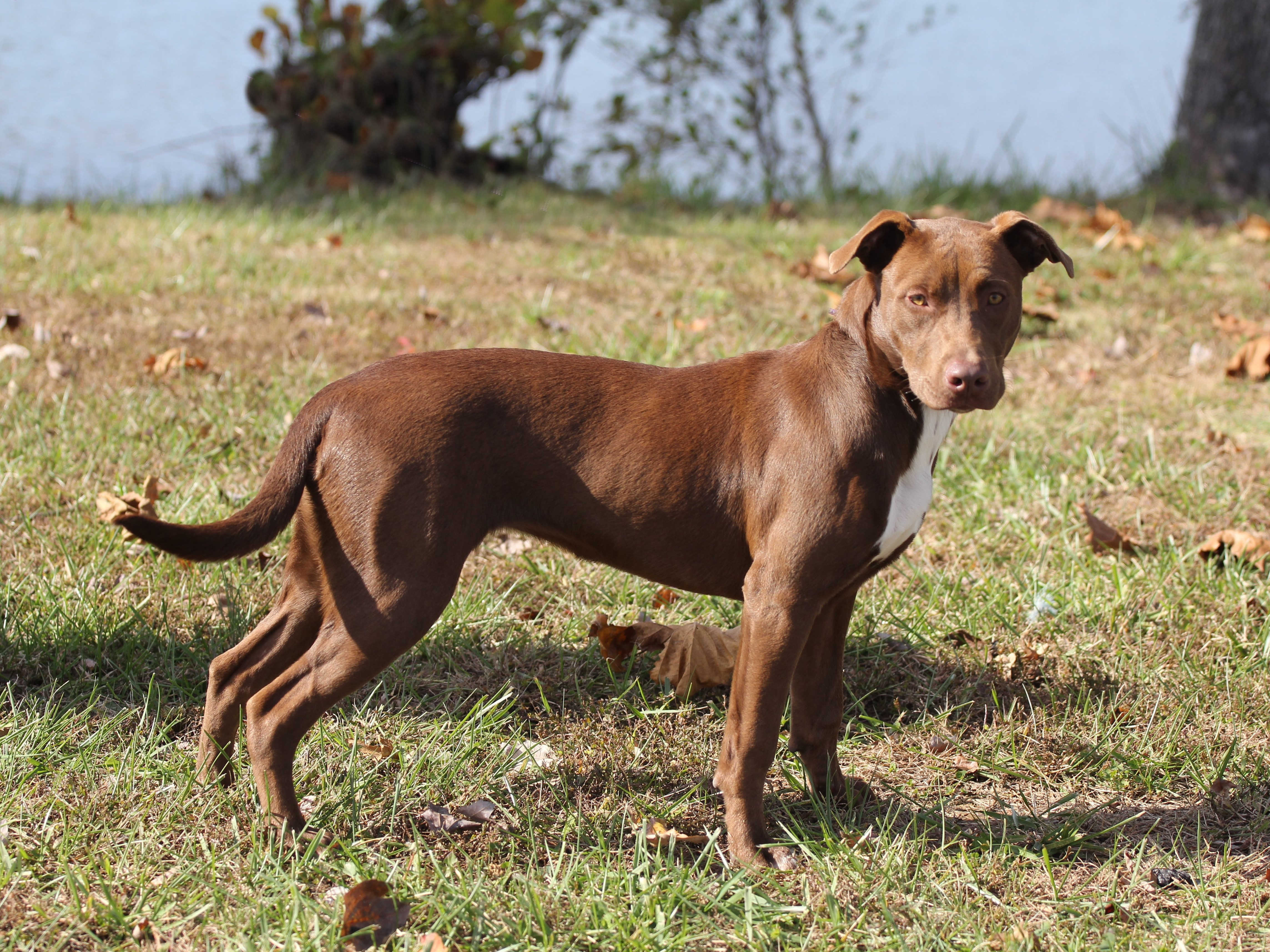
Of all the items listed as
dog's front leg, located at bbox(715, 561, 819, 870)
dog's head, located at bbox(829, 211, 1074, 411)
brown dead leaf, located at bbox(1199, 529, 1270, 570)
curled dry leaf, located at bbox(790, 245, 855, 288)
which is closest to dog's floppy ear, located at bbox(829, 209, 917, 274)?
dog's head, located at bbox(829, 211, 1074, 411)

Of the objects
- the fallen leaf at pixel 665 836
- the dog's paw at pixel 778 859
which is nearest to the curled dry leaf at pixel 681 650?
the fallen leaf at pixel 665 836

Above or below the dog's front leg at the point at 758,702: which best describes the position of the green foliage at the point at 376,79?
above

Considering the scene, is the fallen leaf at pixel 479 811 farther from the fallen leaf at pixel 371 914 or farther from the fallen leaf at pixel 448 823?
the fallen leaf at pixel 371 914

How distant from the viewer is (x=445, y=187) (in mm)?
8531

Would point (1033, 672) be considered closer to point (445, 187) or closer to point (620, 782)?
point (620, 782)

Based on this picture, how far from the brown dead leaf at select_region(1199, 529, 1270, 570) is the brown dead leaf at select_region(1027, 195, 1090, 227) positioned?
4124 millimetres

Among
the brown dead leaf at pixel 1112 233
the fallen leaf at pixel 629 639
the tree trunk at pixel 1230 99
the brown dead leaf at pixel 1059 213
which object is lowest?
the fallen leaf at pixel 629 639

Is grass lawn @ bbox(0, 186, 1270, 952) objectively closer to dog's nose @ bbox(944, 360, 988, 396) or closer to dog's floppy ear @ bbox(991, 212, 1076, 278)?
dog's nose @ bbox(944, 360, 988, 396)

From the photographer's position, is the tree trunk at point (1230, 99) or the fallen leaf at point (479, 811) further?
the tree trunk at point (1230, 99)

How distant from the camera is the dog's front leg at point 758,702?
259 centimetres

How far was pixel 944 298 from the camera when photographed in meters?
2.53

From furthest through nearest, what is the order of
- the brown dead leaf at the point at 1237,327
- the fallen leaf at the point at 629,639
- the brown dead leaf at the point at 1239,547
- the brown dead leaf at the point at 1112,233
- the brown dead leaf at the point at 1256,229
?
1. the brown dead leaf at the point at 1256,229
2. the brown dead leaf at the point at 1112,233
3. the brown dead leaf at the point at 1237,327
4. the brown dead leaf at the point at 1239,547
5. the fallen leaf at the point at 629,639

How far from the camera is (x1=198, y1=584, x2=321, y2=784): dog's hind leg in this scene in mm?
2850

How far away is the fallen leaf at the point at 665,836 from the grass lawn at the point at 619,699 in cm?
4
